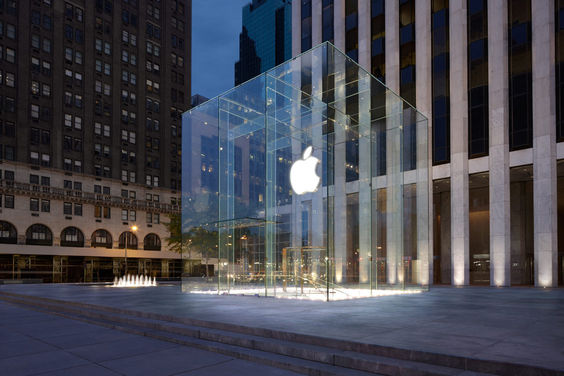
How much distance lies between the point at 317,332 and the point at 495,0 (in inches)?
1265

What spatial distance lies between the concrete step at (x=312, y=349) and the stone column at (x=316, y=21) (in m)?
37.7

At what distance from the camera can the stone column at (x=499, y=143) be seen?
1185 inches

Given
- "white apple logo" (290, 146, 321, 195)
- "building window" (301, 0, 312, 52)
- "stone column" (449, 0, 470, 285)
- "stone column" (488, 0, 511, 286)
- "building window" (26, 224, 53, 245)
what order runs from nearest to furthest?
"white apple logo" (290, 146, 321, 195) < "stone column" (488, 0, 511, 286) < "stone column" (449, 0, 470, 285) < "building window" (301, 0, 312, 52) < "building window" (26, 224, 53, 245)

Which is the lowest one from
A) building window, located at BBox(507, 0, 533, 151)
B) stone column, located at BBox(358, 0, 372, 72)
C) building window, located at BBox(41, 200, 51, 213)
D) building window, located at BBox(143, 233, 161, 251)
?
building window, located at BBox(143, 233, 161, 251)

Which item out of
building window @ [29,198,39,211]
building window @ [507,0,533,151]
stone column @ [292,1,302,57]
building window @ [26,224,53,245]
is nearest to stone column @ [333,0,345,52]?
stone column @ [292,1,302,57]

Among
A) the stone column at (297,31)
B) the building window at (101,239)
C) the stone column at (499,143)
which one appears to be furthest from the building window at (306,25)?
the building window at (101,239)

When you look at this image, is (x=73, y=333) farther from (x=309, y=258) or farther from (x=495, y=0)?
(x=495, y=0)

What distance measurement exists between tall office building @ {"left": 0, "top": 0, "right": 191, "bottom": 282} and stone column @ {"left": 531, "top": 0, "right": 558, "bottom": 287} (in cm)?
5003

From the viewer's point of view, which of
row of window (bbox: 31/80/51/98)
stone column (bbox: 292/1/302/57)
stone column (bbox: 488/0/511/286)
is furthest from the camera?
row of window (bbox: 31/80/51/98)

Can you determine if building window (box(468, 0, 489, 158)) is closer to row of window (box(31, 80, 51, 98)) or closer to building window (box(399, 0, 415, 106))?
building window (box(399, 0, 415, 106))

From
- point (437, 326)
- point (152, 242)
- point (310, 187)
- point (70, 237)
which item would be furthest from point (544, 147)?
point (152, 242)

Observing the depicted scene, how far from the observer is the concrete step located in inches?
262

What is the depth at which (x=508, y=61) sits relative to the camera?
31375 millimetres

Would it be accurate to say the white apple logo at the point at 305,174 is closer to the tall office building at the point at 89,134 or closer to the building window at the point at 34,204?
the tall office building at the point at 89,134
